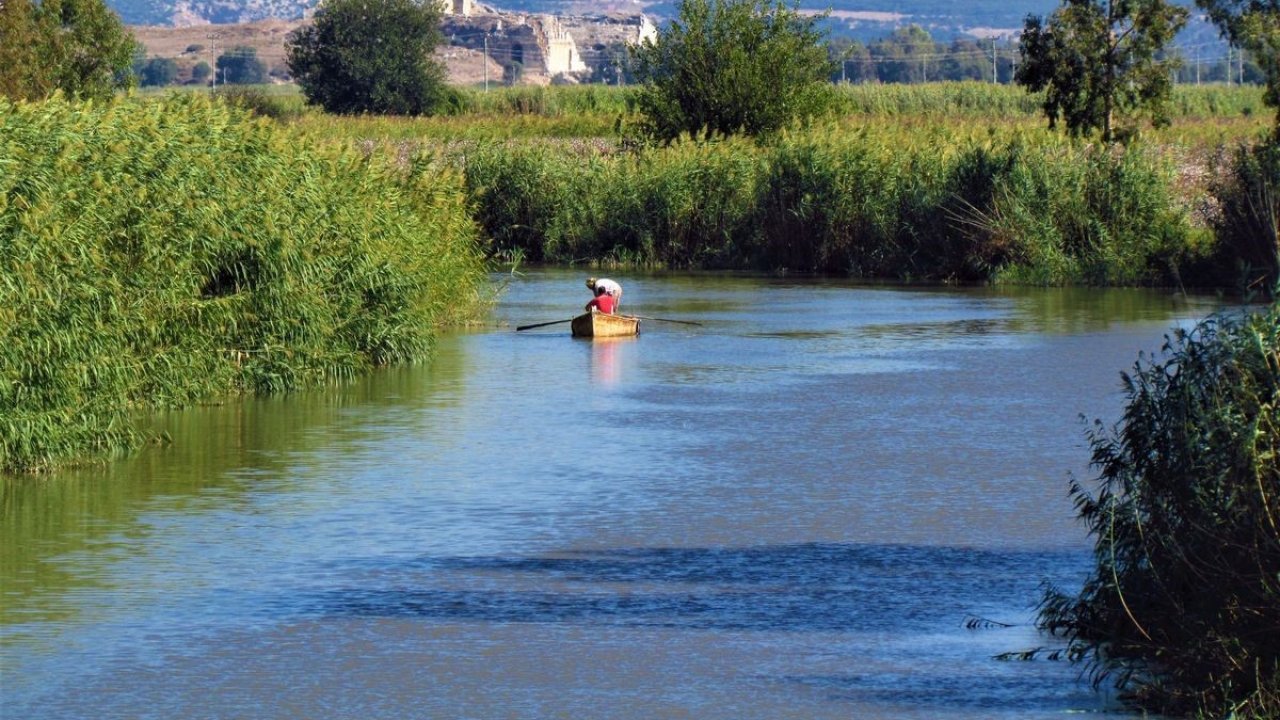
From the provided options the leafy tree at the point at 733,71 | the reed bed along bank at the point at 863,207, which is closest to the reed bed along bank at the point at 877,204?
the reed bed along bank at the point at 863,207

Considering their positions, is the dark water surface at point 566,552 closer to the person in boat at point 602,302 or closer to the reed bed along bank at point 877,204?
the person in boat at point 602,302

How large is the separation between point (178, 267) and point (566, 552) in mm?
6653

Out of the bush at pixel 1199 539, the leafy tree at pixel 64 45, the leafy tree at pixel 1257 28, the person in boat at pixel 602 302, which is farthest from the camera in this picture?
the leafy tree at pixel 64 45

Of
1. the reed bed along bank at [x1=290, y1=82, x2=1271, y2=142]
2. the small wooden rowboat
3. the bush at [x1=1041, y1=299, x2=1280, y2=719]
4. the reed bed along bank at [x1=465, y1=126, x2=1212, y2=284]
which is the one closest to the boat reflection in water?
the small wooden rowboat

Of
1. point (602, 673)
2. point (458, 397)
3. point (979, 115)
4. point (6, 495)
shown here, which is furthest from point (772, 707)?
point (979, 115)

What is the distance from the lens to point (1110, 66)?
4178cm

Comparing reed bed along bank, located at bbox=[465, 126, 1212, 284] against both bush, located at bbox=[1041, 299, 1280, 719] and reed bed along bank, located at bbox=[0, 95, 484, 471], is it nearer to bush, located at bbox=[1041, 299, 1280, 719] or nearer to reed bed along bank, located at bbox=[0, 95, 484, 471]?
reed bed along bank, located at bbox=[0, 95, 484, 471]

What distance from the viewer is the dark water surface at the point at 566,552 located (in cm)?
931

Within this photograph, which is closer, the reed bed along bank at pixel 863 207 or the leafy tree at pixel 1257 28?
the reed bed along bank at pixel 863 207

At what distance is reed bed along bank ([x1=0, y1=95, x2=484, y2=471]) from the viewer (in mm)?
14781

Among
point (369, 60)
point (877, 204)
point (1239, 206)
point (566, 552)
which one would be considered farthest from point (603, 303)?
point (369, 60)

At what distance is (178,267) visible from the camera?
58.3ft

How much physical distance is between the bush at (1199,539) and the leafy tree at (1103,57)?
32.9 meters

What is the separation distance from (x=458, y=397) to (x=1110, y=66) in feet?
81.1
